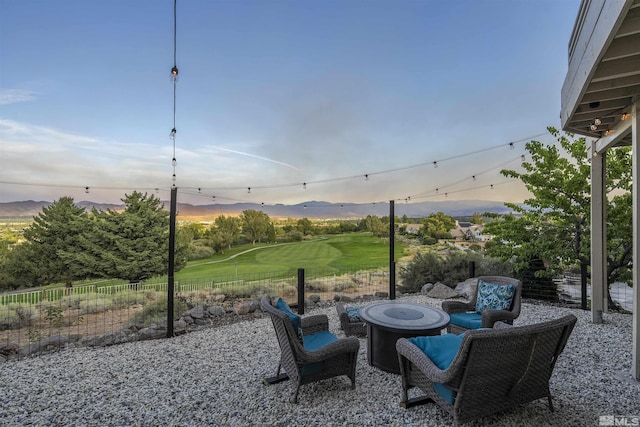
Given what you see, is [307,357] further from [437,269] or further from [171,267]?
[437,269]

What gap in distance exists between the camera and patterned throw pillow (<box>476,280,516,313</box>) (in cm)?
394

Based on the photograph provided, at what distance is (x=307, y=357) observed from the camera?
2.43 metres

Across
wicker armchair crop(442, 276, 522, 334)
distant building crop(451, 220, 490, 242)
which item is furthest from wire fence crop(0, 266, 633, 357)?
wicker armchair crop(442, 276, 522, 334)

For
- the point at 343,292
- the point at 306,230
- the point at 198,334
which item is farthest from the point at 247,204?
the point at 198,334

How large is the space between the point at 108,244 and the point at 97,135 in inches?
387

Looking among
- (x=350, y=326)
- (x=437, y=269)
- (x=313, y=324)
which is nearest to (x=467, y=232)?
(x=437, y=269)

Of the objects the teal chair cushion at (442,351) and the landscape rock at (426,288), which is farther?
the landscape rock at (426,288)

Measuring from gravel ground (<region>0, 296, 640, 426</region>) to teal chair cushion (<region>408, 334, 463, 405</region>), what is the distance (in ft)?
0.99

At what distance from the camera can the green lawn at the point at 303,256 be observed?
804 centimetres

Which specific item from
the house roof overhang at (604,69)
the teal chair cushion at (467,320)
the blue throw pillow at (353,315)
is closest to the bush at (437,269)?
the teal chair cushion at (467,320)

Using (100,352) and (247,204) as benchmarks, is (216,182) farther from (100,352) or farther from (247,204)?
(100,352)

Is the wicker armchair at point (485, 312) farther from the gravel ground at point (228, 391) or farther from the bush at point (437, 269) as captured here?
the bush at point (437, 269)

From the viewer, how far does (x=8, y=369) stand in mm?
3150

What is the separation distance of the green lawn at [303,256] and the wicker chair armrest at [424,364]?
5241 millimetres
